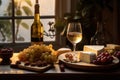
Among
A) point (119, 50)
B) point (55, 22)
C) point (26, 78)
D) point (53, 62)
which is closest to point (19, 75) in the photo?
point (26, 78)

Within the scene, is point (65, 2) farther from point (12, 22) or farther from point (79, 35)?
point (79, 35)

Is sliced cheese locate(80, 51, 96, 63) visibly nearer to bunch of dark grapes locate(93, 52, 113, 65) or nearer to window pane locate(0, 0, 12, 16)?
bunch of dark grapes locate(93, 52, 113, 65)

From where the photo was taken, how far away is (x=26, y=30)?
120 inches

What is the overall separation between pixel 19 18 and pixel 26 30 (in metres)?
0.13

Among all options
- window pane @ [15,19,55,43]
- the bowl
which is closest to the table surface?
the bowl

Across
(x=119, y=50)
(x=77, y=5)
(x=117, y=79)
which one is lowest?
(x=117, y=79)

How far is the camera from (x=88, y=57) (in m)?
1.48

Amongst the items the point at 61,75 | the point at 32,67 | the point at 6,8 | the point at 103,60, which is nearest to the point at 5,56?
the point at 32,67

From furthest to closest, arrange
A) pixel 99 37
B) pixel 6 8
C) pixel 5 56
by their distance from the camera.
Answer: pixel 6 8 → pixel 99 37 → pixel 5 56

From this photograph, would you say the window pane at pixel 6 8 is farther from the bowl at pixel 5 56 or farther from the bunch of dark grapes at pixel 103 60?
the bunch of dark grapes at pixel 103 60

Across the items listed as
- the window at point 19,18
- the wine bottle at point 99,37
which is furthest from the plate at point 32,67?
the window at point 19,18

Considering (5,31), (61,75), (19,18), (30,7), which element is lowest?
(61,75)

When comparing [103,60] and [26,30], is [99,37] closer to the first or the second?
[103,60]

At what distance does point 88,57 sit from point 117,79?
17 centimetres
